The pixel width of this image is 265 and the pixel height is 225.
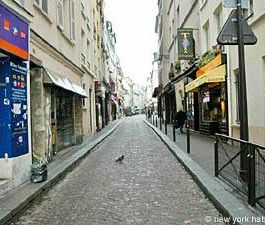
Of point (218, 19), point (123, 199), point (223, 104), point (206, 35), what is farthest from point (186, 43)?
point (123, 199)

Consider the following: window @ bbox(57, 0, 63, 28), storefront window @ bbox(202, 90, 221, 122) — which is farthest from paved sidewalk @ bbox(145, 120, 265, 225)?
storefront window @ bbox(202, 90, 221, 122)

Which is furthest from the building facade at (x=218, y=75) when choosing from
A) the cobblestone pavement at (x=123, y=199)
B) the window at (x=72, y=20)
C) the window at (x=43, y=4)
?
the window at (x=43, y=4)

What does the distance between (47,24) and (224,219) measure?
9470 mm

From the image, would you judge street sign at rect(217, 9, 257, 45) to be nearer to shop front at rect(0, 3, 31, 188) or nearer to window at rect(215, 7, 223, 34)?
shop front at rect(0, 3, 31, 188)

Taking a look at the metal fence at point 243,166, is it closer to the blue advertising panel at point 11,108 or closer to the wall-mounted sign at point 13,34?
the blue advertising panel at point 11,108

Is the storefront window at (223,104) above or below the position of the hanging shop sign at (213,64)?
below

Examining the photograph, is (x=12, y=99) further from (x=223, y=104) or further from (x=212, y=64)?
(x=212, y=64)

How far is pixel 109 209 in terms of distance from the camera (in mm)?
7004

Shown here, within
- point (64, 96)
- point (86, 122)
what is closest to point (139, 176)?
point (64, 96)

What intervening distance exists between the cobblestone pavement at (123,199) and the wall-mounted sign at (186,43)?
13.2 metres

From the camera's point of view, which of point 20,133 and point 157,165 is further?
point 157,165

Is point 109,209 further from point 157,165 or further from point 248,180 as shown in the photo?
point 157,165

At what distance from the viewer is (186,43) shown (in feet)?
Result: 79.9

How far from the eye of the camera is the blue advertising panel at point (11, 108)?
857 centimetres
